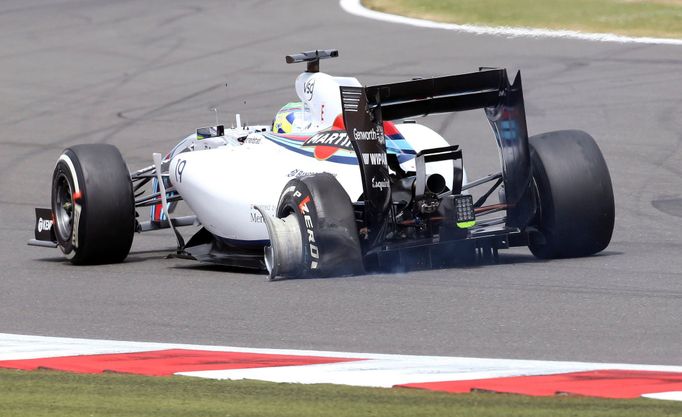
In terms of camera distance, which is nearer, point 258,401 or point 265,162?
point 258,401

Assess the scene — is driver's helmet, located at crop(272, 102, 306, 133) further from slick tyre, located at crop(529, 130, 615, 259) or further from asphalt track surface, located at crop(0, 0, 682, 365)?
slick tyre, located at crop(529, 130, 615, 259)

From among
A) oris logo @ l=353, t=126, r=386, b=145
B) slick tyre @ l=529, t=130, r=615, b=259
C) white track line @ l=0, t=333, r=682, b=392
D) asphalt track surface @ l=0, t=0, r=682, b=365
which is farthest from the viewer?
slick tyre @ l=529, t=130, r=615, b=259

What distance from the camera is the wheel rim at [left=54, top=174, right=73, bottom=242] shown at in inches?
418

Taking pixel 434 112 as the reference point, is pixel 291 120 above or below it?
below

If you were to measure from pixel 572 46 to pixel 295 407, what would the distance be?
17.1m

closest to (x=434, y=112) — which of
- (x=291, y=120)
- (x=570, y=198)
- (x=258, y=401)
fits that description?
(x=570, y=198)

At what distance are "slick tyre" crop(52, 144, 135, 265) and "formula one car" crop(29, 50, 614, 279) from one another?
1cm

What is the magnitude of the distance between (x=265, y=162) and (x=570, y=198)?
2.19m

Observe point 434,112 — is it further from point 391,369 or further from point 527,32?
point 527,32

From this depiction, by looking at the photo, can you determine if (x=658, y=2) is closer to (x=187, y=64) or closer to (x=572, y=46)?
(x=572, y=46)

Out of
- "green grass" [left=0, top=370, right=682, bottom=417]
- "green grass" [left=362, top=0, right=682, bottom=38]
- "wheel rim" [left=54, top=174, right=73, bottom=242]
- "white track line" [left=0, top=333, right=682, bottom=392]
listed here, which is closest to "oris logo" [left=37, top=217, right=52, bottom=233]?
→ "wheel rim" [left=54, top=174, right=73, bottom=242]

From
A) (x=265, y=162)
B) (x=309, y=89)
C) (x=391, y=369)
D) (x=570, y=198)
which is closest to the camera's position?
(x=391, y=369)

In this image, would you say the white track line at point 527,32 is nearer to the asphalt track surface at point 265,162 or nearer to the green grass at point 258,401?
the asphalt track surface at point 265,162

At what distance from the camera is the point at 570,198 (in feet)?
30.7
